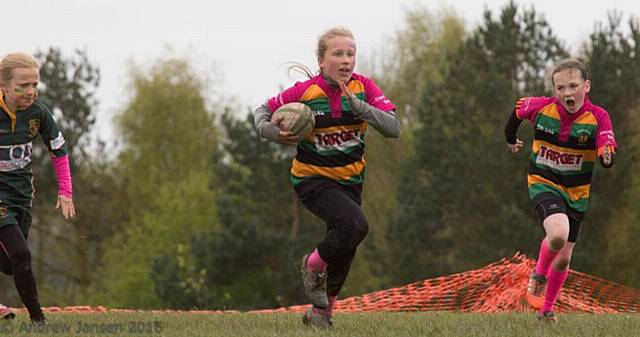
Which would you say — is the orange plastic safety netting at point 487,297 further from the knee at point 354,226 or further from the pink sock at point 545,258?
the knee at point 354,226

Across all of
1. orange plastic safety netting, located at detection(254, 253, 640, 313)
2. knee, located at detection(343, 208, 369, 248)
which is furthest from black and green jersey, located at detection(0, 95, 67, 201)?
orange plastic safety netting, located at detection(254, 253, 640, 313)

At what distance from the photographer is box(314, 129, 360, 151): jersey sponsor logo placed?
8227 mm

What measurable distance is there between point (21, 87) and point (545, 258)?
4.36 meters

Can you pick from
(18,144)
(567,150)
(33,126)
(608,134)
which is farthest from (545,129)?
(18,144)

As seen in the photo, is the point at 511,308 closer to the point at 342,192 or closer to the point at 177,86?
the point at 342,192

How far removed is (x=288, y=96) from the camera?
834cm

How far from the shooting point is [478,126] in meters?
40.8

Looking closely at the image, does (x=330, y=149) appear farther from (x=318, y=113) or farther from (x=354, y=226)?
(x=354, y=226)

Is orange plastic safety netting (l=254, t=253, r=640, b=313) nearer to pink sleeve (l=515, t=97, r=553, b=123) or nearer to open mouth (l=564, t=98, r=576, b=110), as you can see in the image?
pink sleeve (l=515, t=97, r=553, b=123)

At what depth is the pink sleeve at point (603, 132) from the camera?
8.63 m

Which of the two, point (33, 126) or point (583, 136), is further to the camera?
point (583, 136)

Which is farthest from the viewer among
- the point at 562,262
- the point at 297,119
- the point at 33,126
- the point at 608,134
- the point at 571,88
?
the point at 562,262

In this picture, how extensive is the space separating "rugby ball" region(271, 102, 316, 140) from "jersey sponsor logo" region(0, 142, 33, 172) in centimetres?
199

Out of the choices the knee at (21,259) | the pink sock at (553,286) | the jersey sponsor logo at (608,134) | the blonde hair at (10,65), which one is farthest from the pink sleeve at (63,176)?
the jersey sponsor logo at (608,134)
